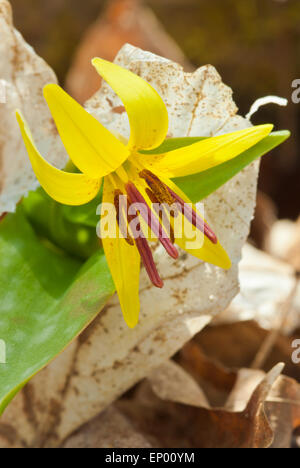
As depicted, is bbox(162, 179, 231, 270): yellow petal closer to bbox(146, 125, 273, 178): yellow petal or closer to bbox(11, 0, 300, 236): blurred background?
bbox(146, 125, 273, 178): yellow petal

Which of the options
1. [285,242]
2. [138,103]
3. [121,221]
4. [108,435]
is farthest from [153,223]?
[285,242]

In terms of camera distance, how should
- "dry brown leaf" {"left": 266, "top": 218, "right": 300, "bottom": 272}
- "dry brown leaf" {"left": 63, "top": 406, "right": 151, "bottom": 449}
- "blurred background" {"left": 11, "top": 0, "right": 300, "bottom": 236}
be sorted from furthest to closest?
1. "blurred background" {"left": 11, "top": 0, "right": 300, "bottom": 236}
2. "dry brown leaf" {"left": 266, "top": 218, "right": 300, "bottom": 272}
3. "dry brown leaf" {"left": 63, "top": 406, "right": 151, "bottom": 449}

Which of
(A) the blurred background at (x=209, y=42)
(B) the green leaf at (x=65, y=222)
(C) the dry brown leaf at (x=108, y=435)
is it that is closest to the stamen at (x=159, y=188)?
(B) the green leaf at (x=65, y=222)

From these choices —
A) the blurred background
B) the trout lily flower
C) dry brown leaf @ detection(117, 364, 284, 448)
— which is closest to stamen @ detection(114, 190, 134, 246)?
the trout lily flower

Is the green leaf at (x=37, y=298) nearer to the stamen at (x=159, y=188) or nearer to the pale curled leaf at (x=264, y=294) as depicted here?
the stamen at (x=159, y=188)

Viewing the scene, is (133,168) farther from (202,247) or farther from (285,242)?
(285,242)

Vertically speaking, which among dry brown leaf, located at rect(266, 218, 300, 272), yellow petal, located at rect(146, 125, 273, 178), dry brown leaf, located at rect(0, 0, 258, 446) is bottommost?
dry brown leaf, located at rect(266, 218, 300, 272)
